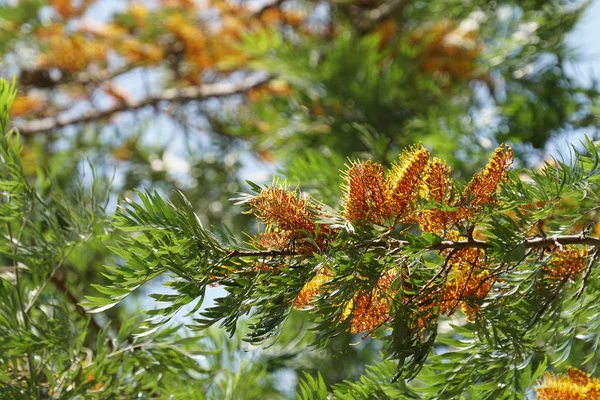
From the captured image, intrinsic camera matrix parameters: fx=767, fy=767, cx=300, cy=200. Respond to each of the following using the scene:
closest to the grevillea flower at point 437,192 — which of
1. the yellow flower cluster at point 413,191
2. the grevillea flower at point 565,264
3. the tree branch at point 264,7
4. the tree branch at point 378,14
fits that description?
the yellow flower cluster at point 413,191

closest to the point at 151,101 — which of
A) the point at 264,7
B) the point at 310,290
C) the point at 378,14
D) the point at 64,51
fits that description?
the point at 64,51

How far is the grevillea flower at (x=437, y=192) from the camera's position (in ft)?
1.71

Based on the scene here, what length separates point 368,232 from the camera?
517mm

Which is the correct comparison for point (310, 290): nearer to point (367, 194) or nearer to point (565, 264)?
point (367, 194)

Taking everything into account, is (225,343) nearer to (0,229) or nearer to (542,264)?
(0,229)

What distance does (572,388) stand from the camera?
59cm

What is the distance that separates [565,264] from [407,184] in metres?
0.15

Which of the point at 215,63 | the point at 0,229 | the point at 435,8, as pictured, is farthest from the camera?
the point at 215,63

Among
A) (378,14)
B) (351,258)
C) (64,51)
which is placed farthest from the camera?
(378,14)

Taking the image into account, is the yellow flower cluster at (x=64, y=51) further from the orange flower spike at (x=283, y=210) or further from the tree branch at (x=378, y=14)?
the orange flower spike at (x=283, y=210)

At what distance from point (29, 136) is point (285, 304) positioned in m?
1.95

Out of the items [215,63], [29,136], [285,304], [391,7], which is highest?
[285,304]

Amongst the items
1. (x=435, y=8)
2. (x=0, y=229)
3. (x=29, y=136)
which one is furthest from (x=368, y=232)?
(x=29, y=136)

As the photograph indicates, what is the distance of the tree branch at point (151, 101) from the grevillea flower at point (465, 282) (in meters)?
1.74
